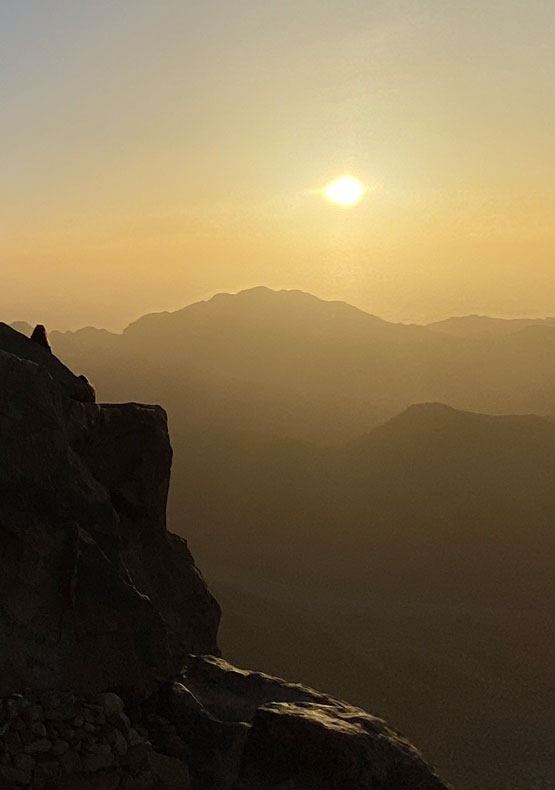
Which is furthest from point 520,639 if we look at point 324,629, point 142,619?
point 142,619

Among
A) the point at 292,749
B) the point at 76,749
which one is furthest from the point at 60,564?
the point at 292,749

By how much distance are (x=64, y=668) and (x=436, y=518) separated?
5746 centimetres

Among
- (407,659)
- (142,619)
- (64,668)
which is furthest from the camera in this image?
(407,659)

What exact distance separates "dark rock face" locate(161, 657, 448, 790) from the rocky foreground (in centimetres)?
2

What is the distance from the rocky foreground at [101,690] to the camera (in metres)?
10.8

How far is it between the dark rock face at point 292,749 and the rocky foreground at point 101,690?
2 cm

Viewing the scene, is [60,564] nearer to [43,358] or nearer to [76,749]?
[76,749]

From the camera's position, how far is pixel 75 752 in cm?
1062

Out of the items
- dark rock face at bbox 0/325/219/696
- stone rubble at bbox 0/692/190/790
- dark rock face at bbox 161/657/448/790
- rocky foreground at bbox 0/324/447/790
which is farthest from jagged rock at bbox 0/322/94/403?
stone rubble at bbox 0/692/190/790

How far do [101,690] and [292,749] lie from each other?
11.3ft

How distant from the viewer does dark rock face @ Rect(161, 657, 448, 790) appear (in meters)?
12.1

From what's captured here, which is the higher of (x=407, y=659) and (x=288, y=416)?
(x=288, y=416)

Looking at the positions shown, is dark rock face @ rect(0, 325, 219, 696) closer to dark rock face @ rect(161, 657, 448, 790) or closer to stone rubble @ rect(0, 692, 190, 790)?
stone rubble @ rect(0, 692, 190, 790)

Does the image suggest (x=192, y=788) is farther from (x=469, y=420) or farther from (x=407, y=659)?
(x=469, y=420)
